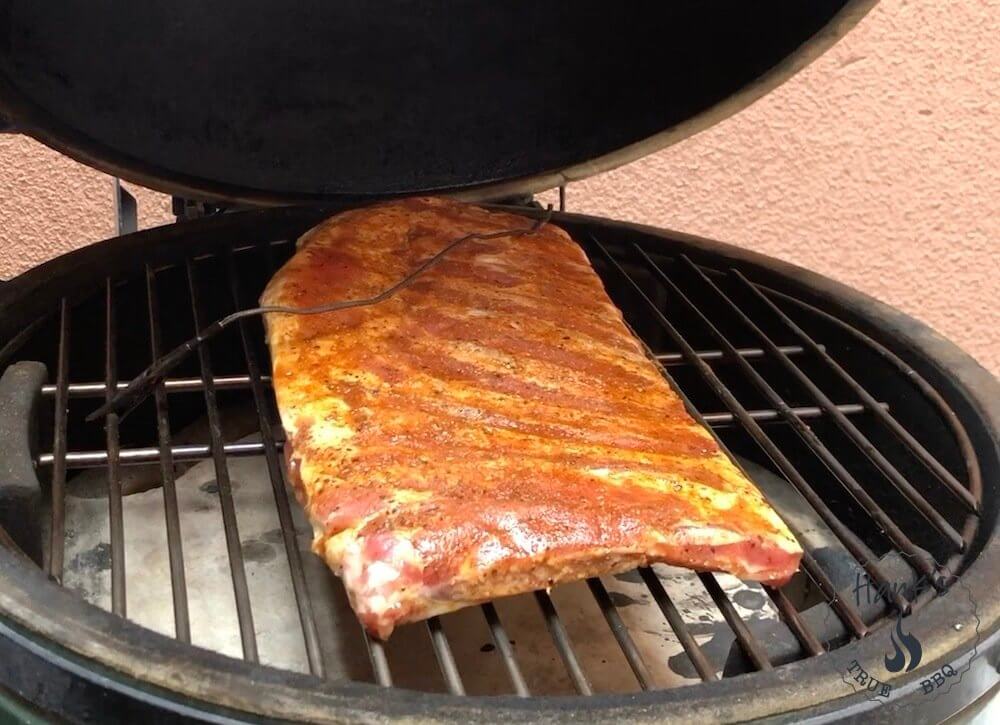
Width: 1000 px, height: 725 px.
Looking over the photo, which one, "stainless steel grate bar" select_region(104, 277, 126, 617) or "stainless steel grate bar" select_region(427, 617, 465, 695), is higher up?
"stainless steel grate bar" select_region(104, 277, 126, 617)

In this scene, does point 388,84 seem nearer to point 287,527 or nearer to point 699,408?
point 699,408

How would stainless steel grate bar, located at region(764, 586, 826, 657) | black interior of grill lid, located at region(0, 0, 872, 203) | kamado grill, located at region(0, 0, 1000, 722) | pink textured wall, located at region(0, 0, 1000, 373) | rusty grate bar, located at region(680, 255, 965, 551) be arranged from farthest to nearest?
pink textured wall, located at region(0, 0, 1000, 373) → black interior of grill lid, located at region(0, 0, 872, 203) → rusty grate bar, located at region(680, 255, 965, 551) → stainless steel grate bar, located at region(764, 586, 826, 657) → kamado grill, located at region(0, 0, 1000, 722)

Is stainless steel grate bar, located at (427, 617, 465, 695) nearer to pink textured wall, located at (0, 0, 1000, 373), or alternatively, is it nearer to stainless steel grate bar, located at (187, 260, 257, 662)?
stainless steel grate bar, located at (187, 260, 257, 662)

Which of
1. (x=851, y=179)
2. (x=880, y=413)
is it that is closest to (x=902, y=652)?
(x=880, y=413)

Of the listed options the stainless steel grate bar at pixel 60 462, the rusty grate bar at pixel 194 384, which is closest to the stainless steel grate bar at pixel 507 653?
the stainless steel grate bar at pixel 60 462

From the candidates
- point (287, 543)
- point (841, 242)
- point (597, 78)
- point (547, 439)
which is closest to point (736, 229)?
point (841, 242)

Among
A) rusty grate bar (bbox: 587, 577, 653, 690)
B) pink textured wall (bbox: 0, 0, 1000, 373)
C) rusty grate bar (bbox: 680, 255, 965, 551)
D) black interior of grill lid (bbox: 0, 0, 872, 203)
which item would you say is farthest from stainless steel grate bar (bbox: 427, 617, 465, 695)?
pink textured wall (bbox: 0, 0, 1000, 373)

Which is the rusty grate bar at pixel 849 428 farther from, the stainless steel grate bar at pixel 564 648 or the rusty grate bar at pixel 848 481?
the stainless steel grate bar at pixel 564 648
